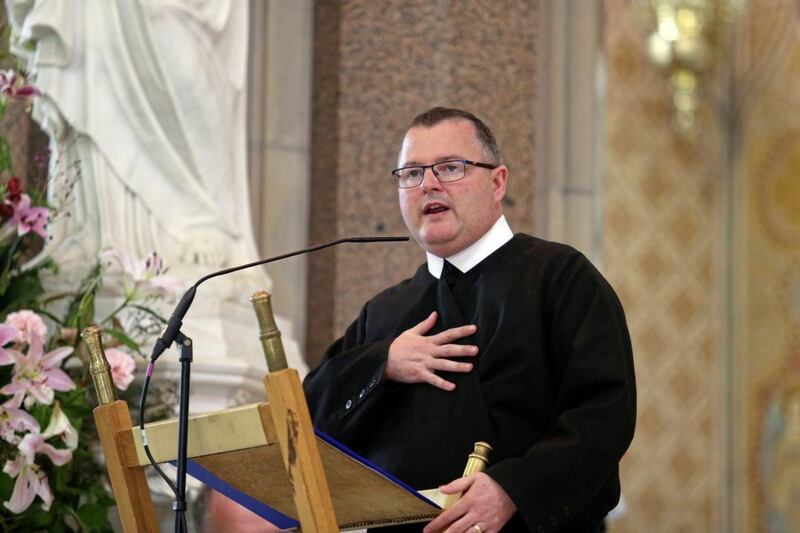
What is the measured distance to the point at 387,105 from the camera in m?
5.39

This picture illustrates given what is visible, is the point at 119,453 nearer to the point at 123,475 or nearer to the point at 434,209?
the point at 123,475

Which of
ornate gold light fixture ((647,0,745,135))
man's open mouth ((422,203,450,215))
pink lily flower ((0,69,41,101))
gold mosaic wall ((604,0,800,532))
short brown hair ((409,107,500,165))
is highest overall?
ornate gold light fixture ((647,0,745,135))

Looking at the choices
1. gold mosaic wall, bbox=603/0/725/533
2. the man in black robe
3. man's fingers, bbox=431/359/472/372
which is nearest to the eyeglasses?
the man in black robe

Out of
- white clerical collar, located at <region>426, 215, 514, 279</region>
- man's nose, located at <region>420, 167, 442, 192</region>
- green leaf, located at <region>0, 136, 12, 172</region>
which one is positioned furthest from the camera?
green leaf, located at <region>0, 136, 12, 172</region>

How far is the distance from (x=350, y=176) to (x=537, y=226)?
89cm

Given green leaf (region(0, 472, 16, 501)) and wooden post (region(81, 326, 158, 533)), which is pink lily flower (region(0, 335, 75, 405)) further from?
wooden post (region(81, 326, 158, 533))

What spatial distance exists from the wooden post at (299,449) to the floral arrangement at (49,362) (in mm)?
1381

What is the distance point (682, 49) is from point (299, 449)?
27.7ft

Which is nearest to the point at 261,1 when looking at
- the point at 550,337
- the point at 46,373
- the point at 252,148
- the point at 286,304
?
the point at 252,148

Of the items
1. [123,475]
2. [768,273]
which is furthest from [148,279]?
[768,273]

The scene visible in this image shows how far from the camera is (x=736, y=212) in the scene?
10.3m

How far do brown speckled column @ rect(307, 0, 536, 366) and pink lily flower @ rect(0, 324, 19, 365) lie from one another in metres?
2.08

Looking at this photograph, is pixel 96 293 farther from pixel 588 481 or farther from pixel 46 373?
pixel 588 481

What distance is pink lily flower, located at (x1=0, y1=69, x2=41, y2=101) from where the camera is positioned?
150 inches
